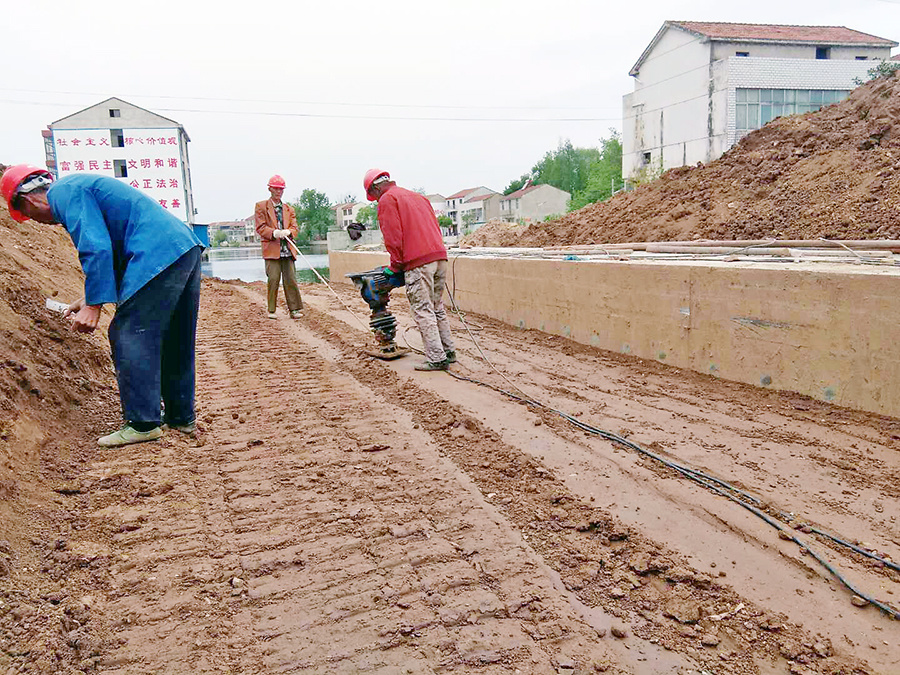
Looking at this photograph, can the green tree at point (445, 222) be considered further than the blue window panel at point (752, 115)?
Yes

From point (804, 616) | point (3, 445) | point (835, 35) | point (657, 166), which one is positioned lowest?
point (804, 616)

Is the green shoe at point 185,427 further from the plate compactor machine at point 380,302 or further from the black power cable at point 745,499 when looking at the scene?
the plate compactor machine at point 380,302

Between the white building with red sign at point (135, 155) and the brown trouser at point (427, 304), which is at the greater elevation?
the white building with red sign at point (135, 155)

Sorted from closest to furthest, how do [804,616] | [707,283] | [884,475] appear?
[804,616], [884,475], [707,283]

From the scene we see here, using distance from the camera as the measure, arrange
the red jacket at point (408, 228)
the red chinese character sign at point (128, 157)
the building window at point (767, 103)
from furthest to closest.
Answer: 1. the building window at point (767, 103)
2. the red chinese character sign at point (128, 157)
3. the red jacket at point (408, 228)

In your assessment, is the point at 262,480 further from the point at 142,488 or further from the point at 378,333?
the point at 378,333

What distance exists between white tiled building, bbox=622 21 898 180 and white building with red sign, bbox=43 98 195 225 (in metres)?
21.9

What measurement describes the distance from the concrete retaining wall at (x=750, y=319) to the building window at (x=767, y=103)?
27.4 metres

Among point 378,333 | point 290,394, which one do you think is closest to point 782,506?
point 290,394

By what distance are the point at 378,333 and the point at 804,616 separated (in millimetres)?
5021

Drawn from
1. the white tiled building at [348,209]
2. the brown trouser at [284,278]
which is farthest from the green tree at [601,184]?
the white tiled building at [348,209]

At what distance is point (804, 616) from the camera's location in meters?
2.30

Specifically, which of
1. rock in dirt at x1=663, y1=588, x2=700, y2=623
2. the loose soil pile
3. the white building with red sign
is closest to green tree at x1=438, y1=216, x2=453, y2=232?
the white building with red sign

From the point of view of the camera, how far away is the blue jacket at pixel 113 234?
12.0ft
